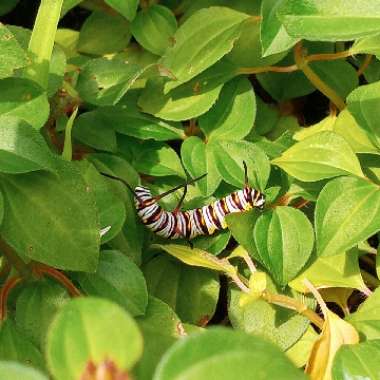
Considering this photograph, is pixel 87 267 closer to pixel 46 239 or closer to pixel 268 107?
pixel 46 239

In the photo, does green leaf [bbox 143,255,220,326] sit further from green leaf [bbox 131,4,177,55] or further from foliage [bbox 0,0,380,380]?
green leaf [bbox 131,4,177,55]

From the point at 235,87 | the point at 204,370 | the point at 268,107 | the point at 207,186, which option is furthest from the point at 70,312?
the point at 268,107

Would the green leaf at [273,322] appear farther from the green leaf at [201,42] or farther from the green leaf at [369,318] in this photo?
the green leaf at [201,42]

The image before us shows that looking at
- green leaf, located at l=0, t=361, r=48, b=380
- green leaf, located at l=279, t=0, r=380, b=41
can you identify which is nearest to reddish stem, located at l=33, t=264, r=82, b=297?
green leaf, located at l=279, t=0, r=380, b=41

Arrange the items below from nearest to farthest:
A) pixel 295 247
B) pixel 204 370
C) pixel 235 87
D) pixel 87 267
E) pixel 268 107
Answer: pixel 204 370, pixel 87 267, pixel 295 247, pixel 235 87, pixel 268 107

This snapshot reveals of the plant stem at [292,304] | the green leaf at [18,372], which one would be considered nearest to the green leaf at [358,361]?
the plant stem at [292,304]

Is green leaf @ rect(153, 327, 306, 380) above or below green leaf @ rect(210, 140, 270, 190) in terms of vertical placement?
above
